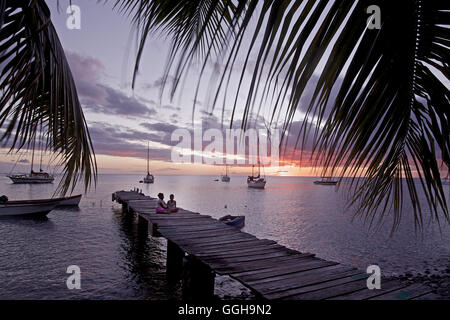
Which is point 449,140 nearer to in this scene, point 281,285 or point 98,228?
point 281,285

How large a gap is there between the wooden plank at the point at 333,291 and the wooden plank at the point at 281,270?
1109 mm

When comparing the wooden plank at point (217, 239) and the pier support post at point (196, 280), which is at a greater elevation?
the wooden plank at point (217, 239)

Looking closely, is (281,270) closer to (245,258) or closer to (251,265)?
(251,265)

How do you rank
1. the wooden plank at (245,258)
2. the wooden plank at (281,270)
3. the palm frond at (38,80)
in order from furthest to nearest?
the wooden plank at (245,258)
the wooden plank at (281,270)
the palm frond at (38,80)

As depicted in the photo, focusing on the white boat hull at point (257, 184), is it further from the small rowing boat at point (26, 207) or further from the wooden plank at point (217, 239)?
the wooden plank at point (217, 239)

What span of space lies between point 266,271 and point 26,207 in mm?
28385

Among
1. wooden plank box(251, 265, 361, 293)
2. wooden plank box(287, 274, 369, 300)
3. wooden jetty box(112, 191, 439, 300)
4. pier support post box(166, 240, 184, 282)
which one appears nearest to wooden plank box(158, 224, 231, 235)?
wooden jetty box(112, 191, 439, 300)

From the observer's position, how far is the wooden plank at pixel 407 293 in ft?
16.6

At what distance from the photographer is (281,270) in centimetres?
669

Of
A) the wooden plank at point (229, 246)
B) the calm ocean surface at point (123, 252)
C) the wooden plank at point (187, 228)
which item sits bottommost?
the calm ocean surface at point (123, 252)

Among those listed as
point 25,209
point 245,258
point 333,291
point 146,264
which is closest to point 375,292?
point 333,291

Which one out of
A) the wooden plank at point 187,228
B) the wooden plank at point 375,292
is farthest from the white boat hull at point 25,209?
the wooden plank at point 375,292

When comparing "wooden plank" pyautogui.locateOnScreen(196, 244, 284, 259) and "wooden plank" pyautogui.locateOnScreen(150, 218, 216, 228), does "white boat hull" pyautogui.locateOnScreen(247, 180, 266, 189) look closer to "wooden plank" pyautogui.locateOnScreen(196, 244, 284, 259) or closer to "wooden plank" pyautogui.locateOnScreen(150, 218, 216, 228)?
"wooden plank" pyautogui.locateOnScreen(150, 218, 216, 228)
